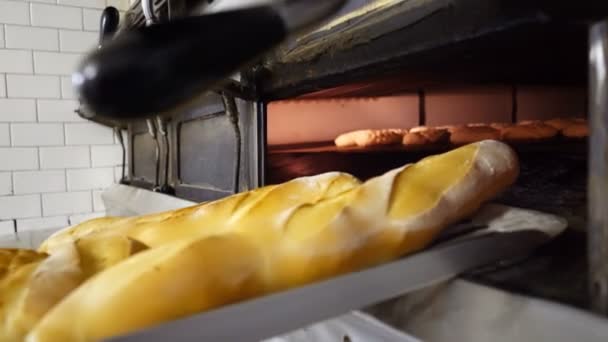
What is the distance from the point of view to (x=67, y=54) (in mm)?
→ 2441

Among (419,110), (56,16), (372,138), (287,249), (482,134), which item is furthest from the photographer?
(56,16)

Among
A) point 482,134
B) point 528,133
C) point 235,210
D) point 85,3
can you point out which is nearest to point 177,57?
point 235,210

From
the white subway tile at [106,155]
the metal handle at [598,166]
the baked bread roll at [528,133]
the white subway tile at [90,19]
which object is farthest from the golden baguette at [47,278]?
the white subway tile at [90,19]

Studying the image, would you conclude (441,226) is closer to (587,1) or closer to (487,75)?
(587,1)

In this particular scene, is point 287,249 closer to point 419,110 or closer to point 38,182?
point 419,110

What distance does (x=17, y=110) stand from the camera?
2326 millimetres

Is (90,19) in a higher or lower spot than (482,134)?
higher

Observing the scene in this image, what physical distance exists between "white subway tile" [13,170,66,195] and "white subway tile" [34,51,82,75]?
20.1 inches

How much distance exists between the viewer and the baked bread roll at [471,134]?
37.6 inches

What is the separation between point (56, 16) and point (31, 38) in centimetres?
17

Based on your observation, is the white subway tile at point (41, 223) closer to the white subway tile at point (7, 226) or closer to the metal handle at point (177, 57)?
the white subway tile at point (7, 226)

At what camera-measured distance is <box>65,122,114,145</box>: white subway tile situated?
2.46 metres

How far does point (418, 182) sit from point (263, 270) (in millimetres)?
181

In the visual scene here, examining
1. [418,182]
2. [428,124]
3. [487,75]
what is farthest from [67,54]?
[418,182]
